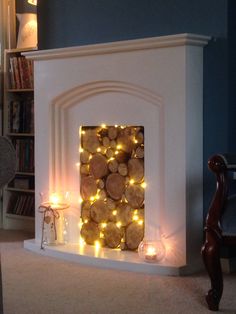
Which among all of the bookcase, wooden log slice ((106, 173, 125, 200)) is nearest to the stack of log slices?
wooden log slice ((106, 173, 125, 200))

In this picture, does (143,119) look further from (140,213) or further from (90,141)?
(140,213)

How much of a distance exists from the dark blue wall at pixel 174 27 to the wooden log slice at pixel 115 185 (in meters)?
0.60

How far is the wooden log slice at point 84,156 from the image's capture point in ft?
14.5

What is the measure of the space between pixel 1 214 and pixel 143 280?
2.17m

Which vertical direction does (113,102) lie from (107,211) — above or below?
above

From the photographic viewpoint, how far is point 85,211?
14.6 ft

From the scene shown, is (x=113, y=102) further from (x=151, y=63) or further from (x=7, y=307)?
(x=7, y=307)

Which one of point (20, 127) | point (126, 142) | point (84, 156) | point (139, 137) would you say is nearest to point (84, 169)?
point (84, 156)

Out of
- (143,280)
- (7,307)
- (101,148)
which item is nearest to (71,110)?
(101,148)

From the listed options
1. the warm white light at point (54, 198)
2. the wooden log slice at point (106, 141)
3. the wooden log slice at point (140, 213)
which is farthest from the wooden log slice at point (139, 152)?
the warm white light at point (54, 198)

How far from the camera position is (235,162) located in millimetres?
3160

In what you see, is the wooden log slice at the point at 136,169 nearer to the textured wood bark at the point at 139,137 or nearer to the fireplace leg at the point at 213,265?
the textured wood bark at the point at 139,137

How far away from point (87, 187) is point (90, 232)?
0.31 meters

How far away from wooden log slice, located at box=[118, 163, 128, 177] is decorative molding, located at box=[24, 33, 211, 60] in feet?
2.42
